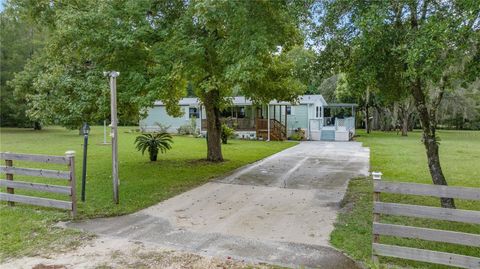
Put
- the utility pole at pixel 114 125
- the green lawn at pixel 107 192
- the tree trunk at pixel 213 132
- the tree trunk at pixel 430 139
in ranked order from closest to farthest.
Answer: the green lawn at pixel 107 192, the tree trunk at pixel 430 139, the utility pole at pixel 114 125, the tree trunk at pixel 213 132

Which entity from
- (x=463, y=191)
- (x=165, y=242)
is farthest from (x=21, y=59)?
(x=463, y=191)

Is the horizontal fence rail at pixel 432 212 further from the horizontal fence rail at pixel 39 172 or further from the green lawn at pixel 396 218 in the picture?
the horizontal fence rail at pixel 39 172

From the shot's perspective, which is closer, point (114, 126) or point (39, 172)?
point (39, 172)

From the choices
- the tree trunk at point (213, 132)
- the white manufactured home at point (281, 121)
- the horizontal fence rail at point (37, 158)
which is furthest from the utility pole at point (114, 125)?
the white manufactured home at point (281, 121)

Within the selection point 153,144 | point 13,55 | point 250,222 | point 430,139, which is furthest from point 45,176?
point 13,55

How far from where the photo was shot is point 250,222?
5.50m

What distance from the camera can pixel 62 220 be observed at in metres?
5.42

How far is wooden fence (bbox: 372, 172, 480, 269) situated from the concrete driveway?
53cm

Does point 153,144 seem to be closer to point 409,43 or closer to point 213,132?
point 213,132

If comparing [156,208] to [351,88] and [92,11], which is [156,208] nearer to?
[351,88]

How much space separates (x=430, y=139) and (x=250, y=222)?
3148 millimetres

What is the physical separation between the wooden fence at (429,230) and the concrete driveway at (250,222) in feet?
1.75

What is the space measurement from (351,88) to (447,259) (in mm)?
3113

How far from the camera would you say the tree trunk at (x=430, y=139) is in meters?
5.75
